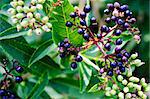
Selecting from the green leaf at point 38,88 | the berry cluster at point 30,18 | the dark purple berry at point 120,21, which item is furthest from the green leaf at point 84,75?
the berry cluster at point 30,18

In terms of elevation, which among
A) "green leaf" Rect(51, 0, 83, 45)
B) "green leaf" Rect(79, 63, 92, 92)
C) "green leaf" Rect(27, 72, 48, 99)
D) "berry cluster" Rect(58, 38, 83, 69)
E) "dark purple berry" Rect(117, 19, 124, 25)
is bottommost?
"green leaf" Rect(27, 72, 48, 99)

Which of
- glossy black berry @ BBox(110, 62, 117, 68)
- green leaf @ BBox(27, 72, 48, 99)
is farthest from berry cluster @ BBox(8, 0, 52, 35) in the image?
green leaf @ BBox(27, 72, 48, 99)

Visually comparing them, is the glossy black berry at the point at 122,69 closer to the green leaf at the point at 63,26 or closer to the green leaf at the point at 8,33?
the green leaf at the point at 63,26

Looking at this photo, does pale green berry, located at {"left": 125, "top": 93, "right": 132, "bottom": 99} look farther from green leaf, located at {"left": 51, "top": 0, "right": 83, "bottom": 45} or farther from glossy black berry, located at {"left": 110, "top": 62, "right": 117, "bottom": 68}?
green leaf, located at {"left": 51, "top": 0, "right": 83, "bottom": 45}

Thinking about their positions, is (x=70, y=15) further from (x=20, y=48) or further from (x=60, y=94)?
(x=60, y=94)

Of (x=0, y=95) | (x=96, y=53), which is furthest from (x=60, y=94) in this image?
(x=0, y=95)

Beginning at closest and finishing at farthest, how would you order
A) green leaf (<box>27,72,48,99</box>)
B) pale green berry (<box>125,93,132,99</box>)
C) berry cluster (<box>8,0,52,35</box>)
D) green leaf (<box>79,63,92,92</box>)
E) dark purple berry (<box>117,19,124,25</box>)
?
berry cluster (<box>8,0,52,35</box>), pale green berry (<box>125,93,132,99</box>), dark purple berry (<box>117,19,124,25</box>), green leaf (<box>79,63,92,92</box>), green leaf (<box>27,72,48,99</box>)

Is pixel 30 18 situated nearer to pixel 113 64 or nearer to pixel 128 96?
pixel 113 64
